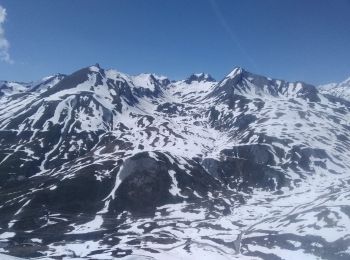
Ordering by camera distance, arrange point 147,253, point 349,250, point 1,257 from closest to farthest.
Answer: point 1,257 < point 349,250 < point 147,253

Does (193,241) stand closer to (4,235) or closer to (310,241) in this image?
(310,241)

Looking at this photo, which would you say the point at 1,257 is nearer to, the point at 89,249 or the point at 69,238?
the point at 89,249

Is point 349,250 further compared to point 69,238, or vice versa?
point 69,238

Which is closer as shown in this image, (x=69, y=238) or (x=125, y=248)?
(x=125, y=248)

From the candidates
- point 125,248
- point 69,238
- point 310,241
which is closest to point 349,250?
point 310,241

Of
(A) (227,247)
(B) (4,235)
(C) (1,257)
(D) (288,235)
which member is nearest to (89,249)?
(B) (4,235)

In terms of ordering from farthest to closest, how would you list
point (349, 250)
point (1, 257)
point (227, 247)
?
point (227, 247), point (349, 250), point (1, 257)

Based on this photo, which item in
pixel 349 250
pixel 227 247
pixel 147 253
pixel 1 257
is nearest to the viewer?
pixel 1 257

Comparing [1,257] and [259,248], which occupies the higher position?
[1,257]

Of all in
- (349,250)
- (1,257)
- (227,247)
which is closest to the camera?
(1,257)
